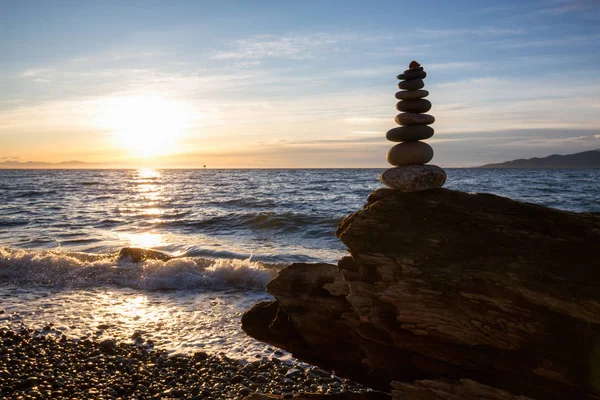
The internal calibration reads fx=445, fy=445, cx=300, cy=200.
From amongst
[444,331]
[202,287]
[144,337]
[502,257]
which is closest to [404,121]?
[502,257]

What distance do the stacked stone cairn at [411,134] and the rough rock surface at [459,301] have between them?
0.94 ft

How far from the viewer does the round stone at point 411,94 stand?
306 inches

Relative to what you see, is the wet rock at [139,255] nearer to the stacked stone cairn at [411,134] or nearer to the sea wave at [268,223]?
the sea wave at [268,223]

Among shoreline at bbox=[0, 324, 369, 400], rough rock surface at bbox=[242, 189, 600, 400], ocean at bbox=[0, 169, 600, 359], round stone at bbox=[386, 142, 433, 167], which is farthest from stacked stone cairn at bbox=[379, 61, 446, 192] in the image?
ocean at bbox=[0, 169, 600, 359]

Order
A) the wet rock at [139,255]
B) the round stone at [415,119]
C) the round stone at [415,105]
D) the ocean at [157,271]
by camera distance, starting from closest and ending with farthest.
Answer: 1. the round stone at [415,119]
2. the round stone at [415,105]
3. the ocean at [157,271]
4. the wet rock at [139,255]

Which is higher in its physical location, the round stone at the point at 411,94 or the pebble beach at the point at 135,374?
the round stone at the point at 411,94

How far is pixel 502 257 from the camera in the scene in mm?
5730

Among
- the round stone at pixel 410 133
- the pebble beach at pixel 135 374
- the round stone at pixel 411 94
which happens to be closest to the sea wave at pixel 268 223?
the pebble beach at pixel 135 374

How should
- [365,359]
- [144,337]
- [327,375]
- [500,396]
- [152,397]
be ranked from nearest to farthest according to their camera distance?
[500,396], [365,359], [152,397], [327,375], [144,337]

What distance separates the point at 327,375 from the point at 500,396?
153 inches

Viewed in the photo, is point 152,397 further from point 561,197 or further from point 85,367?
point 561,197

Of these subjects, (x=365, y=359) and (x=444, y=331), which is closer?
(x=444, y=331)

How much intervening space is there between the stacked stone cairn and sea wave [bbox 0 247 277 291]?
27.3 feet

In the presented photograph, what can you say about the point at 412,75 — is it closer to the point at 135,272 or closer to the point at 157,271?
the point at 157,271
